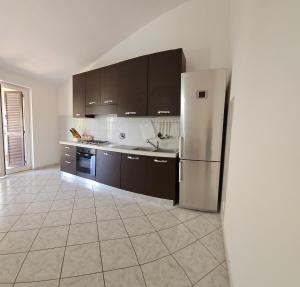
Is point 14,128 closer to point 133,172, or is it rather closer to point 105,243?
point 133,172

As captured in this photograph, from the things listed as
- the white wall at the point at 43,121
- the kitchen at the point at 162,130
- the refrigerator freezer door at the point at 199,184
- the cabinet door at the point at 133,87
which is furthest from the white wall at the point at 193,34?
the white wall at the point at 43,121

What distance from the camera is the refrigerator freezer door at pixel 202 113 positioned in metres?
2.17

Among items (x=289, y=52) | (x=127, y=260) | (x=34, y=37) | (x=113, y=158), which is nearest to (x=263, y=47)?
(x=289, y=52)

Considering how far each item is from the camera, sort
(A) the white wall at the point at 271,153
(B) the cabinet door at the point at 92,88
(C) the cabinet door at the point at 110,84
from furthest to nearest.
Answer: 1. (B) the cabinet door at the point at 92,88
2. (C) the cabinet door at the point at 110,84
3. (A) the white wall at the point at 271,153

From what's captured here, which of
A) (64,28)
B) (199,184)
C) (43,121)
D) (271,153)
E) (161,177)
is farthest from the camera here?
(43,121)

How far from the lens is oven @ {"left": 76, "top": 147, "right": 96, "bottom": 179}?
3.30 m

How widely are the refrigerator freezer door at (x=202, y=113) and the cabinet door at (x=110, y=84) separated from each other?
131cm

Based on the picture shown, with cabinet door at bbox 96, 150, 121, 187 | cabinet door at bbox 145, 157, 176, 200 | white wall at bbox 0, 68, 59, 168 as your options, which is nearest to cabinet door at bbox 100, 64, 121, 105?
cabinet door at bbox 96, 150, 121, 187

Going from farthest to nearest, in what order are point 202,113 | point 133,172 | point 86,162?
point 86,162
point 133,172
point 202,113

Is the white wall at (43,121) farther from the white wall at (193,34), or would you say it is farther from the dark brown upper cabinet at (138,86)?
the white wall at (193,34)

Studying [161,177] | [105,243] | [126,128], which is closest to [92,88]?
[126,128]

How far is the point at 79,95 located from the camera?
3768 mm

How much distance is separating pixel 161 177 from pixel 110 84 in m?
1.96

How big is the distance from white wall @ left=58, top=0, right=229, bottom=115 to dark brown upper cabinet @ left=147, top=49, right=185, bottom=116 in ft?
1.39
